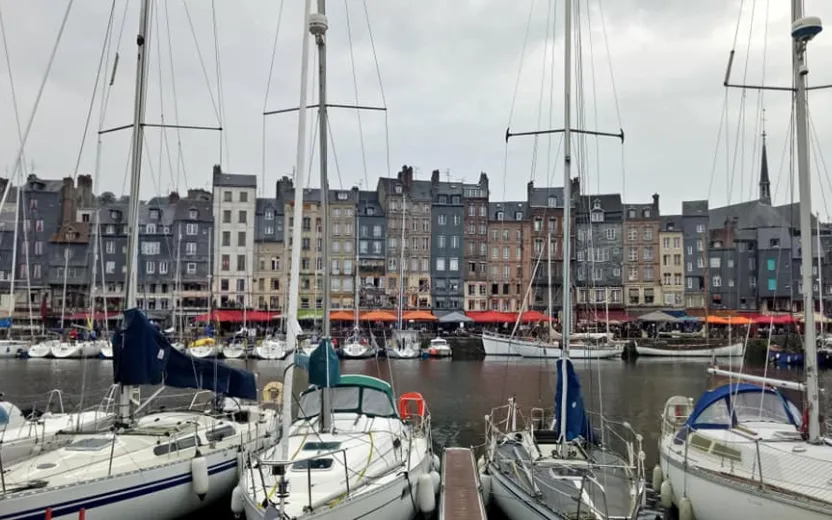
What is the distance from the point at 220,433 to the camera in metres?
18.5

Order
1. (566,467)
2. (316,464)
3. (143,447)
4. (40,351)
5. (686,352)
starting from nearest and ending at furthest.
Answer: (316,464) → (566,467) → (143,447) → (40,351) → (686,352)

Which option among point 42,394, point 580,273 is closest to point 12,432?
point 42,394

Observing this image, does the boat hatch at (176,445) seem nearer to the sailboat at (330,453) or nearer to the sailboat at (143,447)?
the sailboat at (143,447)

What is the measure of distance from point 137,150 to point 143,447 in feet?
27.2

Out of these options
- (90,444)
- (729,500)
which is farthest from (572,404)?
(90,444)

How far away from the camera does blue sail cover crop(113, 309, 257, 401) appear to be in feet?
56.4

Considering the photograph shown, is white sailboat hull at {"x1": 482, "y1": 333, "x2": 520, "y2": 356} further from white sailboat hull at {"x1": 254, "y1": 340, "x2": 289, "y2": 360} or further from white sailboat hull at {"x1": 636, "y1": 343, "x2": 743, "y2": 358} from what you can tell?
white sailboat hull at {"x1": 254, "y1": 340, "x2": 289, "y2": 360}

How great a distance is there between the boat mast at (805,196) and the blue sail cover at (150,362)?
15.5 meters

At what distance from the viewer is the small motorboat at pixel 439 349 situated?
75.8m

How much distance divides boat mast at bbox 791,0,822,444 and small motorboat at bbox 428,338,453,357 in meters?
61.3

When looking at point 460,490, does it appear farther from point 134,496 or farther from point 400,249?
point 400,249

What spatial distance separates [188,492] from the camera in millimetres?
15758

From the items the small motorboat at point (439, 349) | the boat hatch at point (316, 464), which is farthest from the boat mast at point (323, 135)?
the small motorboat at point (439, 349)

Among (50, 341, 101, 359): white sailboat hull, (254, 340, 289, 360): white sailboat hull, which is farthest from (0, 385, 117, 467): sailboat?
(50, 341, 101, 359): white sailboat hull
